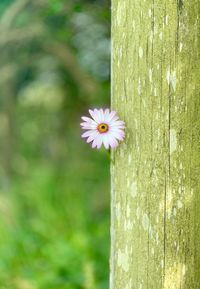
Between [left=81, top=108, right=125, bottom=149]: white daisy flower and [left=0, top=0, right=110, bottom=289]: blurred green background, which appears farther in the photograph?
[left=0, top=0, right=110, bottom=289]: blurred green background

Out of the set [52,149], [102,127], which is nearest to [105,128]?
[102,127]

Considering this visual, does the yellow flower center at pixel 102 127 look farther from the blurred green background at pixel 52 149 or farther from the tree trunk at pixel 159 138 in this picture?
the blurred green background at pixel 52 149

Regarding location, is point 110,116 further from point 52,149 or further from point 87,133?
point 52,149

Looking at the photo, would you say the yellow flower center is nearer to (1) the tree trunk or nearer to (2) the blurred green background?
(1) the tree trunk

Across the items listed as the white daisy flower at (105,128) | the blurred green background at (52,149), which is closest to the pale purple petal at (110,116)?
the white daisy flower at (105,128)

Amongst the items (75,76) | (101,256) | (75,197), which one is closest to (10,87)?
(75,76)

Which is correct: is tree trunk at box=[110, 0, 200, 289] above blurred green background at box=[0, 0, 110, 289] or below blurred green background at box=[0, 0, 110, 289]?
below

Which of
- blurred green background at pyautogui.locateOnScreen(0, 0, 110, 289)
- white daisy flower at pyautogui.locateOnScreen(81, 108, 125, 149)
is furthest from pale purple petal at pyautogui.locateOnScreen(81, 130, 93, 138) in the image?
blurred green background at pyautogui.locateOnScreen(0, 0, 110, 289)
